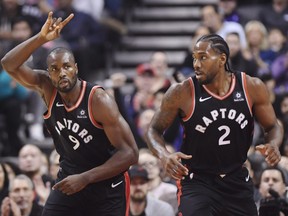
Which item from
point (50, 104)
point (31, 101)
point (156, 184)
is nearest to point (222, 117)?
point (50, 104)

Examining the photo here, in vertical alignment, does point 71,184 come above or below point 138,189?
above

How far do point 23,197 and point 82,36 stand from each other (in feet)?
15.6

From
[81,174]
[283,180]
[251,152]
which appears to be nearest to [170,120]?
[81,174]

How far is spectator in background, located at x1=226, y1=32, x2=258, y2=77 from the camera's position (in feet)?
42.0

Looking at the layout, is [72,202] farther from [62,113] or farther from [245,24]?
[245,24]

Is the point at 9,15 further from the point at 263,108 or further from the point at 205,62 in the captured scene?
the point at 263,108

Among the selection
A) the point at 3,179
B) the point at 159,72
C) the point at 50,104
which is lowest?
the point at 3,179

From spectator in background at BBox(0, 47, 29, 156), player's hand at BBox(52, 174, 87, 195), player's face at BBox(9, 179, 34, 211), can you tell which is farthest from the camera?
spectator in background at BBox(0, 47, 29, 156)

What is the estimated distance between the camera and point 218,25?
13672 mm

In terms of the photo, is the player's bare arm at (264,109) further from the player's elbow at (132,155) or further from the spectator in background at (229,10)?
the spectator in background at (229,10)

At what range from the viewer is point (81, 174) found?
7.55m

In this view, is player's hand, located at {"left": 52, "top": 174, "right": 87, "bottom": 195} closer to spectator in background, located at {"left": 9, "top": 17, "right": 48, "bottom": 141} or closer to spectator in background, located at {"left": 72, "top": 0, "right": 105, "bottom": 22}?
spectator in background, located at {"left": 9, "top": 17, "right": 48, "bottom": 141}

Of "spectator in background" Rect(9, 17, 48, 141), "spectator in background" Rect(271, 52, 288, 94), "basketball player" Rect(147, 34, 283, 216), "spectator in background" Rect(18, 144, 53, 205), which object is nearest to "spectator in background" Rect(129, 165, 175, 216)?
"spectator in background" Rect(18, 144, 53, 205)

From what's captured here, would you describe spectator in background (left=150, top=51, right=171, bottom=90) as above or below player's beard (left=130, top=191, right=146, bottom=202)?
above
